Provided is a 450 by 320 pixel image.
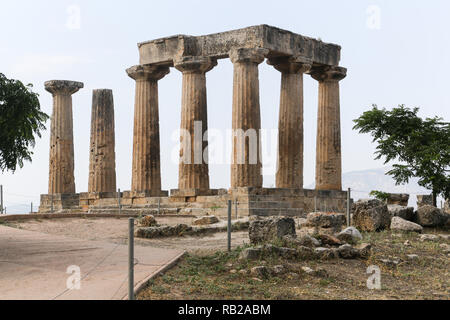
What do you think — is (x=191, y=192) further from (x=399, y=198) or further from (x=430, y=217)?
(x=430, y=217)

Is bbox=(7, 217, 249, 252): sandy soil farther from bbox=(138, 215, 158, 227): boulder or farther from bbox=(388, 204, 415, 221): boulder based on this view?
bbox=(388, 204, 415, 221): boulder

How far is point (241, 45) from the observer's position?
29.6 meters

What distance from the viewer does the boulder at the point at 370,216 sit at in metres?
22.1

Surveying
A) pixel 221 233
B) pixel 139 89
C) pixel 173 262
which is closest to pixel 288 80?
pixel 139 89

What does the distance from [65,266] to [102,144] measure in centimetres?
2256

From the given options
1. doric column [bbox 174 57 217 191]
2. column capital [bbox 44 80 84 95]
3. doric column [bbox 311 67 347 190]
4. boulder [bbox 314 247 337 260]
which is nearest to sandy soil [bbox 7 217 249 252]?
boulder [bbox 314 247 337 260]

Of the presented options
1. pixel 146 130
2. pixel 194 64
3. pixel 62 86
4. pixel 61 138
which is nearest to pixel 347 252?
pixel 194 64

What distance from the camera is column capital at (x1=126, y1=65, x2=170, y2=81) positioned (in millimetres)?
33375

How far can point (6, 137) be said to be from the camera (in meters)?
17.9

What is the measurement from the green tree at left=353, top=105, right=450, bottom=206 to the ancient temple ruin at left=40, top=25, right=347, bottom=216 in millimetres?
2115

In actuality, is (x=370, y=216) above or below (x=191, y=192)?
below

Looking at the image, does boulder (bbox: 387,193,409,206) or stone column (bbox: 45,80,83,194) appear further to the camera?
Answer: stone column (bbox: 45,80,83,194)

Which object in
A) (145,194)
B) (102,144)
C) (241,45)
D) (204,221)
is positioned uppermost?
(241,45)

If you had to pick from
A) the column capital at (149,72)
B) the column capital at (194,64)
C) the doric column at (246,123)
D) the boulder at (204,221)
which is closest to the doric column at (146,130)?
the column capital at (149,72)
